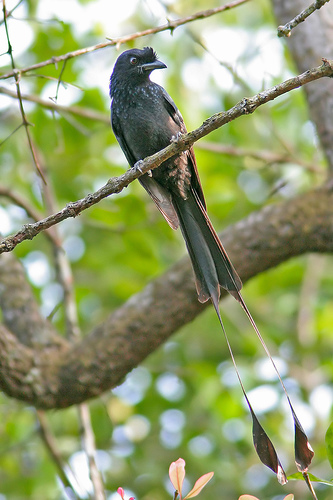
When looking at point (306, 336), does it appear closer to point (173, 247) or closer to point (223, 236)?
point (173, 247)

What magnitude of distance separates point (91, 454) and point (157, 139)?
1.86 meters

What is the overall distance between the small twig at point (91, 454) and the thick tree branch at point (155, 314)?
30 cm

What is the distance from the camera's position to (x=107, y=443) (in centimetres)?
496

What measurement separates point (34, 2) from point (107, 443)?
3604 mm

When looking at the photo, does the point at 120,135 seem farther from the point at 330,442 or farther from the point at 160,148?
the point at 330,442

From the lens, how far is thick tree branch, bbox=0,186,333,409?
3586 millimetres

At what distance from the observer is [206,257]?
2939 mm

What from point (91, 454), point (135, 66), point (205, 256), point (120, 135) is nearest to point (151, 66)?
point (135, 66)

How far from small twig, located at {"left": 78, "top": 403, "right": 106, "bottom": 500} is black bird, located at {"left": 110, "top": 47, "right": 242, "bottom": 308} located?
1.41m

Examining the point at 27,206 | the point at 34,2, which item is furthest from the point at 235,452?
the point at 34,2

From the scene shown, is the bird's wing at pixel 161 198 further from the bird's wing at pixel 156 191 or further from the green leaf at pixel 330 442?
the green leaf at pixel 330 442

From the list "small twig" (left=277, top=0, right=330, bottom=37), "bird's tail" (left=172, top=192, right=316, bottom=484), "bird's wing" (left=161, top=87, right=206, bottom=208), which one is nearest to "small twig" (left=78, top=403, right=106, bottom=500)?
"bird's tail" (left=172, top=192, right=316, bottom=484)

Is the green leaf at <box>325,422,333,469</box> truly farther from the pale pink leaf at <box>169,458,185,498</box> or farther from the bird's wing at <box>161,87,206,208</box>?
the bird's wing at <box>161,87,206,208</box>

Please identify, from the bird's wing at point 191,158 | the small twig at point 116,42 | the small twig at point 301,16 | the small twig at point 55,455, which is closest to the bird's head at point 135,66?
the bird's wing at point 191,158
